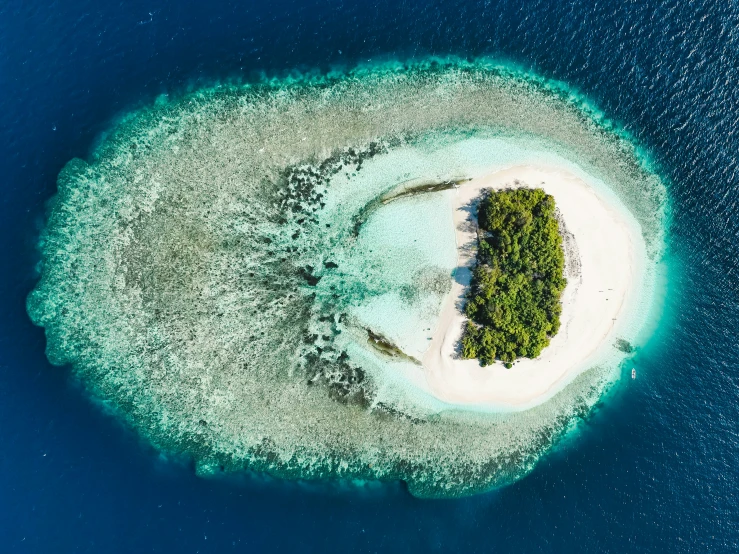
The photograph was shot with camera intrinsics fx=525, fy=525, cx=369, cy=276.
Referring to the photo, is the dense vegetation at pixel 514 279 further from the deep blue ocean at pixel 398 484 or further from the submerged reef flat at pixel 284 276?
the deep blue ocean at pixel 398 484

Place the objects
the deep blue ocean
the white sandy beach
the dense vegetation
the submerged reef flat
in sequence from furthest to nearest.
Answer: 1. the white sandy beach
2. the dense vegetation
3. the submerged reef flat
4. the deep blue ocean

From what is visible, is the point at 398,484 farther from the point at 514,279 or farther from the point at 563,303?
the point at 563,303

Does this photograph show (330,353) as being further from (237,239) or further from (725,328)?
(725,328)

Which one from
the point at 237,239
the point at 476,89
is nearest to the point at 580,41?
the point at 476,89

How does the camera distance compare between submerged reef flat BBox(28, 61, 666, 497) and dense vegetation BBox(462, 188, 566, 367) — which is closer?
submerged reef flat BBox(28, 61, 666, 497)

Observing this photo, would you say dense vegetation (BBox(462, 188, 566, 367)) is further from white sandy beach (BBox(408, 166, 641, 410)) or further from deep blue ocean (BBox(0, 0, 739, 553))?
deep blue ocean (BBox(0, 0, 739, 553))

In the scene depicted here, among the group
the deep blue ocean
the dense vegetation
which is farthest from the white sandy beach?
the deep blue ocean
